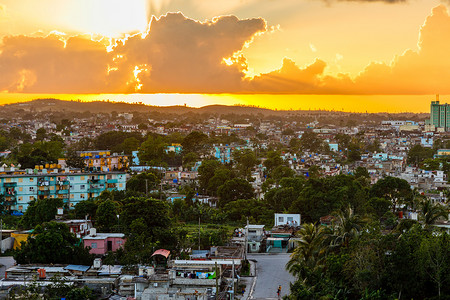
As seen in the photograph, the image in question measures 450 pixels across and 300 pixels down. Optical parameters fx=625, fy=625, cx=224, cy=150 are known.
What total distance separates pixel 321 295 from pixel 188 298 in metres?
3.52

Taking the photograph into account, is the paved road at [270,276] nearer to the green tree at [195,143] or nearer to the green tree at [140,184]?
the green tree at [140,184]

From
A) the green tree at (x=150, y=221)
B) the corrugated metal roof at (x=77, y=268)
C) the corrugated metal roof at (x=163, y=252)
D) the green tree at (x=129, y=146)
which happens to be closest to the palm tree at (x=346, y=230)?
the corrugated metal roof at (x=163, y=252)

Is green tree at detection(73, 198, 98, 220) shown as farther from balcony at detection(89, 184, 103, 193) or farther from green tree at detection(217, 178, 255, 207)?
green tree at detection(217, 178, 255, 207)

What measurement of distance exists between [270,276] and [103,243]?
19.5 feet

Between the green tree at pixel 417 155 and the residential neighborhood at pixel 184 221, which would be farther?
the green tree at pixel 417 155

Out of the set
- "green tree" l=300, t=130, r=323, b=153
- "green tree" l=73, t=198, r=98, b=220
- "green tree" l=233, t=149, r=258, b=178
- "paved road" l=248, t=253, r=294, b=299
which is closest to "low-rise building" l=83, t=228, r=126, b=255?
"green tree" l=73, t=198, r=98, b=220

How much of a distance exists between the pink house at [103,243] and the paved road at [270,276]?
4.96m

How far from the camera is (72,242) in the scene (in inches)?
835

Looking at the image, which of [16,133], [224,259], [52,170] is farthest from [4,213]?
[16,133]

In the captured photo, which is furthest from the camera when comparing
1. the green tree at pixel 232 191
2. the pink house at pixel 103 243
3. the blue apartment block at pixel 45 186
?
the green tree at pixel 232 191

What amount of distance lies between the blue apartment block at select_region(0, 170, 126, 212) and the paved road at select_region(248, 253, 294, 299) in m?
12.7

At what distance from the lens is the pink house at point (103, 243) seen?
21844 mm

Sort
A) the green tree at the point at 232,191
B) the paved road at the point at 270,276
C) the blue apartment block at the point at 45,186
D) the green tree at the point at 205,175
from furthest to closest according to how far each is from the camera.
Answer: the green tree at the point at 205,175 → the green tree at the point at 232,191 → the blue apartment block at the point at 45,186 → the paved road at the point at 270,276

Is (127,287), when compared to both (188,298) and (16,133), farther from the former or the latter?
(16,133)
